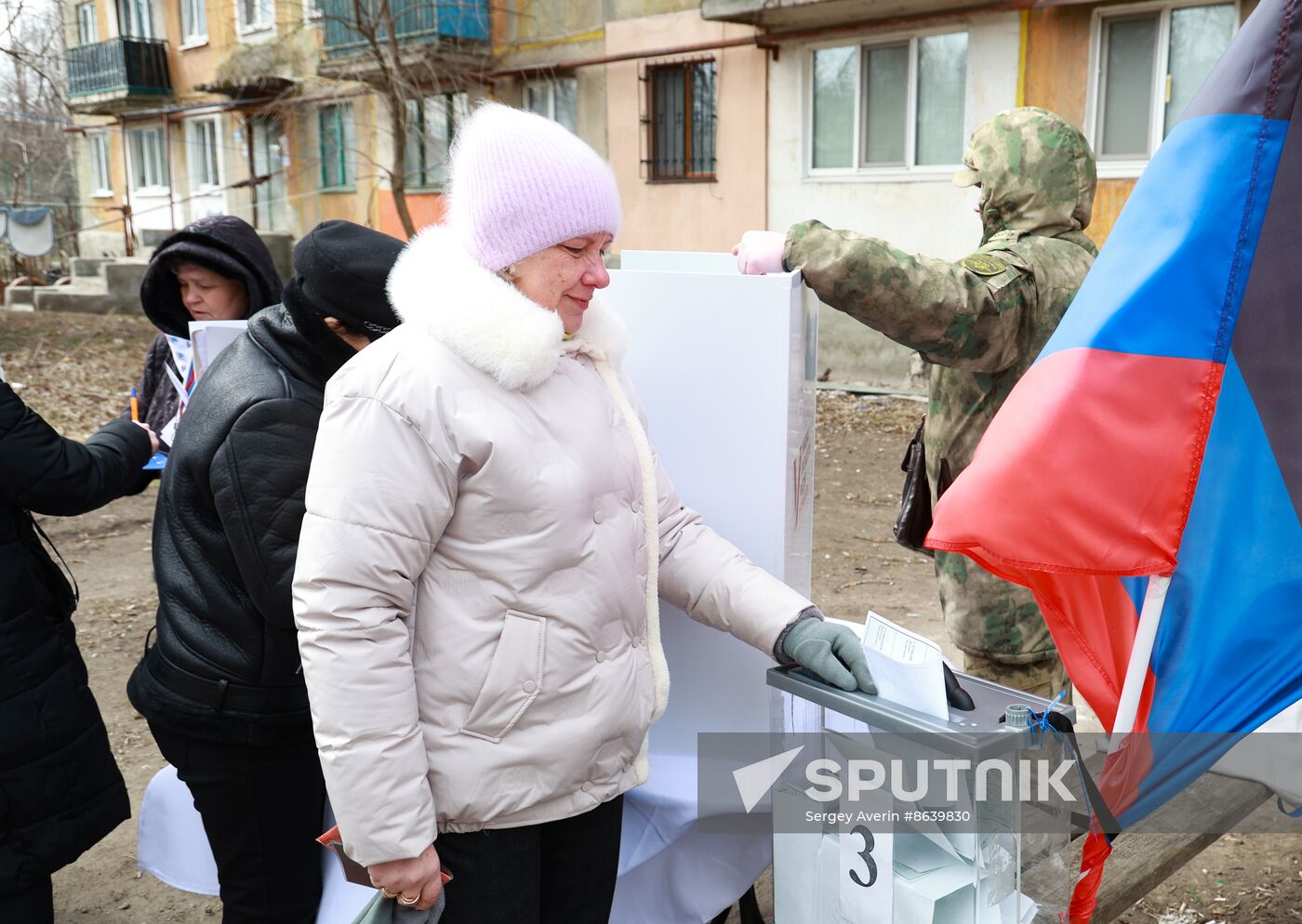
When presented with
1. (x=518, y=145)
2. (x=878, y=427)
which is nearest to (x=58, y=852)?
(x=518, y=145)

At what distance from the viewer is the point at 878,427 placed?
944 cm

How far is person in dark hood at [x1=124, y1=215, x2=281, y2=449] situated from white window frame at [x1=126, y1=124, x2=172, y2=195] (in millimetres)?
19763

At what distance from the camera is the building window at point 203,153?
19.6 meters

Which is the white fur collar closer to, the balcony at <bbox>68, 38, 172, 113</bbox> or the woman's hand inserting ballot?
the woman's hand inserting ballot

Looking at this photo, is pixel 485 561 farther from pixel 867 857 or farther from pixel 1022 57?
pixel 1022 57

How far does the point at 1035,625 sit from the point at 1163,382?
4.37 feet

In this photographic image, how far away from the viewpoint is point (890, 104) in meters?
11.2

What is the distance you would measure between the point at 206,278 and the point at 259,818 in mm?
1566

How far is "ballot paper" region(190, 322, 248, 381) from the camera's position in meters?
2.63

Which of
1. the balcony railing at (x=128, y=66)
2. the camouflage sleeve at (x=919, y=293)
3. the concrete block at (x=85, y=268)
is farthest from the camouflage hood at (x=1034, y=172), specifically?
the balcony railing at (x=128, y=66)

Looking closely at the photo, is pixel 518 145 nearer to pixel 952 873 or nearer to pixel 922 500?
pixel 952 873

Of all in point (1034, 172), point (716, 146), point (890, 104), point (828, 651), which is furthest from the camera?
point (716, 146)

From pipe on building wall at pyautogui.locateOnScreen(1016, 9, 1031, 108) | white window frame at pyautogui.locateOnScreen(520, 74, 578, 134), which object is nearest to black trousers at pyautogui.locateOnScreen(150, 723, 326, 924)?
pipe on building wall at pyautogui.locateOnScreen(1016, 9, 1031, 108)

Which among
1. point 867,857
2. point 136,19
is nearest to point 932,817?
point 867,857
